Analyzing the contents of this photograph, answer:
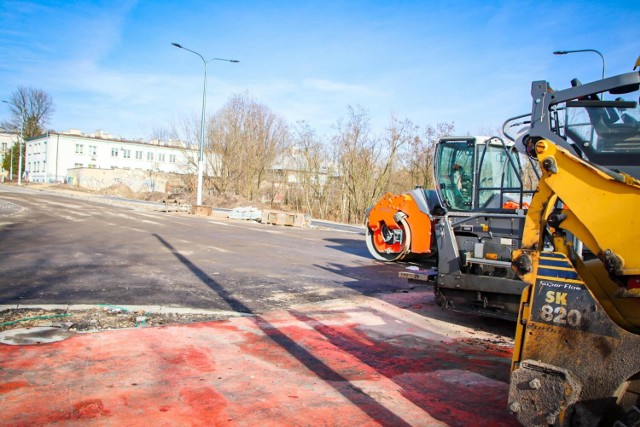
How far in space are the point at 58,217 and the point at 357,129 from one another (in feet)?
68.8

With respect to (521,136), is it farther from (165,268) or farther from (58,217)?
(58,217)

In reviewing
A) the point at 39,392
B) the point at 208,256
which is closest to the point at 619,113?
the point at 39,392

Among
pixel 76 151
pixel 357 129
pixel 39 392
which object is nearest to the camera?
pixel 39 392

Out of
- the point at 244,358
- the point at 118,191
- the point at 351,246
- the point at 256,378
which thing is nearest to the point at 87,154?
the point at 118,191

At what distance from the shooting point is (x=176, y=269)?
34.3ft

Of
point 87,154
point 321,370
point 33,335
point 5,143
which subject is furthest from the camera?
point 5,143

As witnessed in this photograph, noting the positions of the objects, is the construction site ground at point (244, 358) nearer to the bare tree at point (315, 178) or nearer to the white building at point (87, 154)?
the bare tree at point (315, 178)

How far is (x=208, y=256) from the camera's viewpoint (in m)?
12.6

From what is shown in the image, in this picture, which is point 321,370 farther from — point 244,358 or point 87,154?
point 87,154

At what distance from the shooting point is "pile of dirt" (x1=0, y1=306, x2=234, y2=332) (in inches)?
238

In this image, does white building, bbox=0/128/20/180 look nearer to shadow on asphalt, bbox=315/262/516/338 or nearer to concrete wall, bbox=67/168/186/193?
concrete wall, bbox=67/168/186/193

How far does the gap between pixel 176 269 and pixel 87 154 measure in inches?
2860

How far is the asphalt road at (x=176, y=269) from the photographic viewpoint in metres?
7.92

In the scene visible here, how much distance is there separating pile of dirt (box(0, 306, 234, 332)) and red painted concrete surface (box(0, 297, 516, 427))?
34cm
